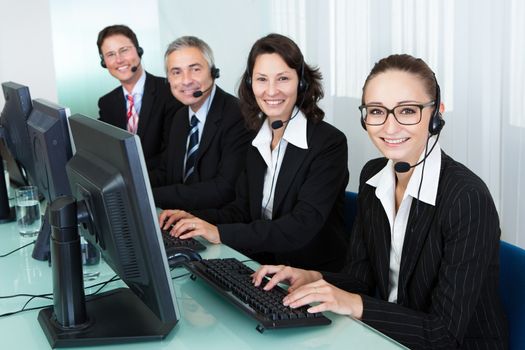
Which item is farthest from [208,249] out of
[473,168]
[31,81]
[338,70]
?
[31,81]

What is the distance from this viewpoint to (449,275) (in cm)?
150

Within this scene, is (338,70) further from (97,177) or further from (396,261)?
(97,177)

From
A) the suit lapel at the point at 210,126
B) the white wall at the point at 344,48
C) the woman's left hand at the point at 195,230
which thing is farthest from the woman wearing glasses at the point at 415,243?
the suit lapel at the point at 210,126

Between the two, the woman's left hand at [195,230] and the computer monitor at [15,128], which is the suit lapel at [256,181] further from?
the computer monitor at [15,128]

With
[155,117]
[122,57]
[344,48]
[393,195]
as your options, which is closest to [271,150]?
[393,195]

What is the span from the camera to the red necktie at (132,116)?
145 inches

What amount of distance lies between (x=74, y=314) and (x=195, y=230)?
2.31 ft

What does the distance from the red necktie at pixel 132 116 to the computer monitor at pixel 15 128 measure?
1203mm

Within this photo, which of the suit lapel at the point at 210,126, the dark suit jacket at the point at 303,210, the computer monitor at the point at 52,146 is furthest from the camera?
the suit lapel at the point at 210,126

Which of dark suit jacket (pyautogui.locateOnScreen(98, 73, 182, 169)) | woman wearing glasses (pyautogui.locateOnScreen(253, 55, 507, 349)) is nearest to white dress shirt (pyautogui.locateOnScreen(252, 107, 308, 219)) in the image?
woman wearing glasses (pyautogui.locateOnScreen(253, 55, 507, 349))

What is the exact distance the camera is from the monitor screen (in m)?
2.04

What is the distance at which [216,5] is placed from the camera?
4.68m

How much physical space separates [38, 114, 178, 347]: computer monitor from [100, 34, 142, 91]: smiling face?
2367mm

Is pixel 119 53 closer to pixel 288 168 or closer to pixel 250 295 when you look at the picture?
pixel 288 168
